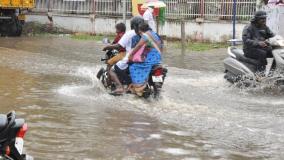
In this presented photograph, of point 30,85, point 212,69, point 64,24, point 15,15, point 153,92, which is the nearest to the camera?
point 153,92

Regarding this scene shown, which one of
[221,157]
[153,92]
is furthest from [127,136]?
[153,92]

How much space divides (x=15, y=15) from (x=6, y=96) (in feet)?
48.6

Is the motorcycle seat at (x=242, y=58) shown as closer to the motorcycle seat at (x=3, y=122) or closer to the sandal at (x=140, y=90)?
the sandal at (x=140, y=90)

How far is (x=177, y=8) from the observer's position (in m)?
22.0

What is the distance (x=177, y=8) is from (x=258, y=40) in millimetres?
11704

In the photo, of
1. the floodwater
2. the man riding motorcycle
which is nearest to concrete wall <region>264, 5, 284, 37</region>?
the floodwater

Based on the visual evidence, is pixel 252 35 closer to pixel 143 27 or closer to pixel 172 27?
pixel 143 27

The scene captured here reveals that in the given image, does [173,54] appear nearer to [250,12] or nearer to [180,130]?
[250,12]

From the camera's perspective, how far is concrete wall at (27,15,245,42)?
1972 centimetres

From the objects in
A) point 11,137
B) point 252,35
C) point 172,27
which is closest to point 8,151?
point 11,137

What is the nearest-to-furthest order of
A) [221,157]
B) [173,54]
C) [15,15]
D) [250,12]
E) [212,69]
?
[221,157]
[212,69]
[173,54]
[250,12]
[15,15]

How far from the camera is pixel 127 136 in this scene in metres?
6.73

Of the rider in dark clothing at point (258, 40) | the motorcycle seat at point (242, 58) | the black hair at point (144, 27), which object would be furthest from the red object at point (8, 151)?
the motorcycle seat at point (242, 58)

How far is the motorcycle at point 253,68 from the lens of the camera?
1000cm
